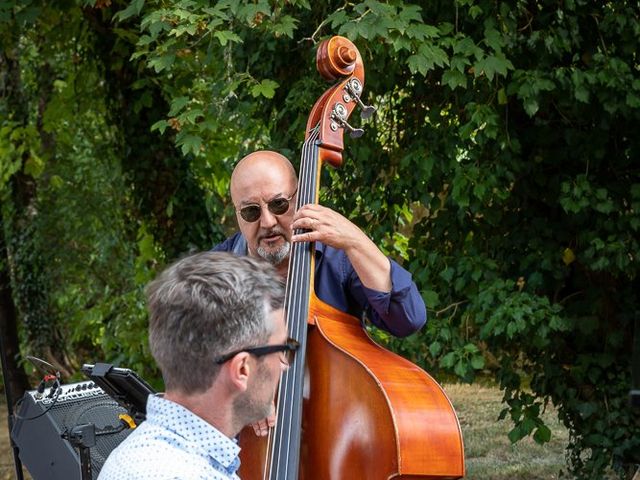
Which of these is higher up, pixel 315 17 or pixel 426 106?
pixel 315 17

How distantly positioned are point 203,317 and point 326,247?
140cm

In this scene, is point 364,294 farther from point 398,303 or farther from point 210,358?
point 210,358

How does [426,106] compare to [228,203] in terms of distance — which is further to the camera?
[228,203]

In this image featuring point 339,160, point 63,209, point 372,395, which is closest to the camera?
point 372,395

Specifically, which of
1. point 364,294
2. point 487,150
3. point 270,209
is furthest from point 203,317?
point 487,150

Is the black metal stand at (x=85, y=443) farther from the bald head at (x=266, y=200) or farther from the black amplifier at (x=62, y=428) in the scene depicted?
the bald head at (x=266, y=200)

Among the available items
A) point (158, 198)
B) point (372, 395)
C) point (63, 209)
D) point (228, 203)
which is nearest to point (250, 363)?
point (372, 395)

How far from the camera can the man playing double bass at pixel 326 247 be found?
2.73m

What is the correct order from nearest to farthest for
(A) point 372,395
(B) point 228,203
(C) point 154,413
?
(C) point 154,413 → (A) point 372,395 → (B) point 228,203

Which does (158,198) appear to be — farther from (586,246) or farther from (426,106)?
(586,246)

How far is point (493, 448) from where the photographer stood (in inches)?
311

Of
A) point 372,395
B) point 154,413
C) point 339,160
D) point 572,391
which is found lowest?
point 572,391

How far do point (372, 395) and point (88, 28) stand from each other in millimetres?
5235

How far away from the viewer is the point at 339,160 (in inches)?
118
